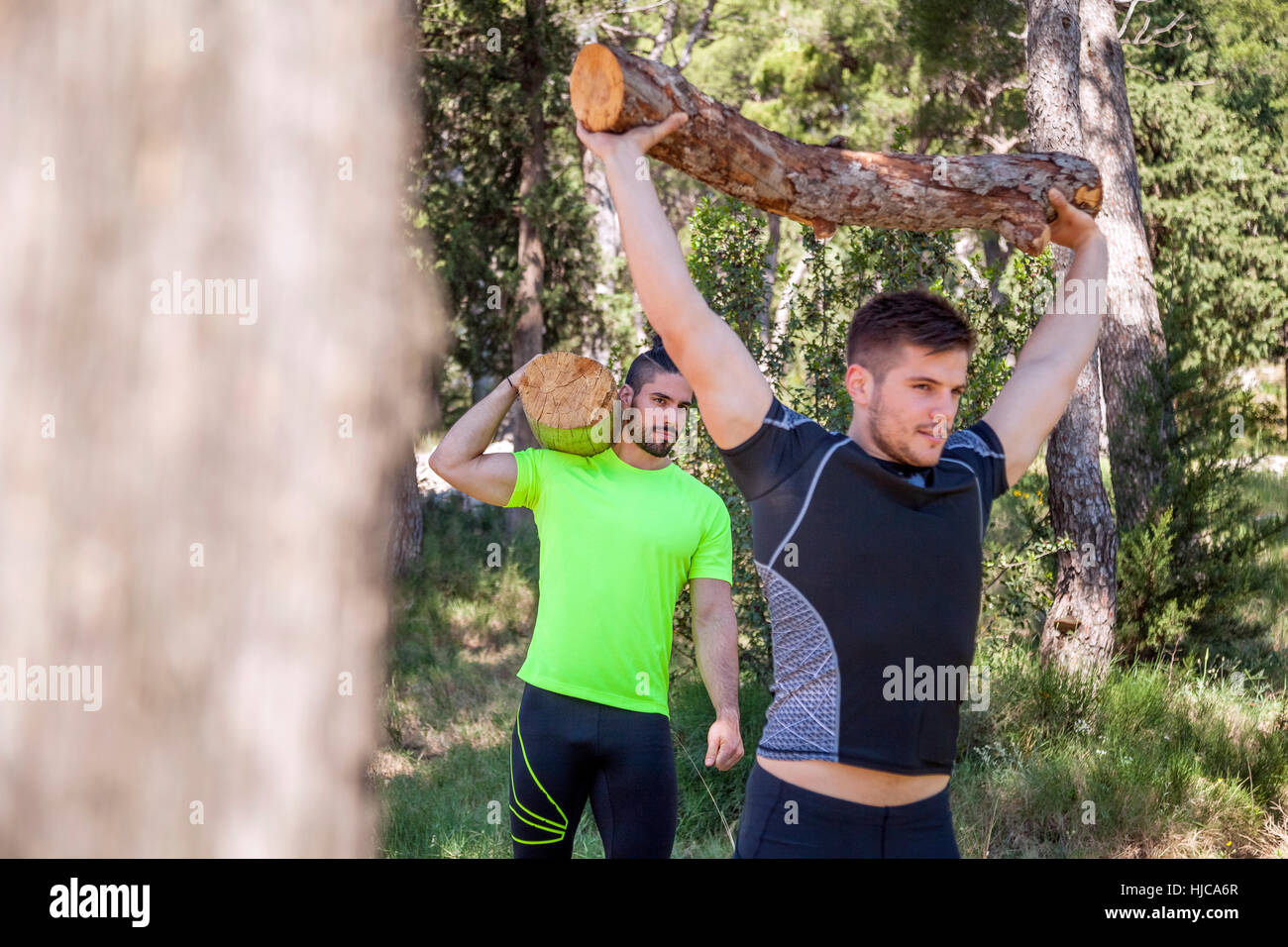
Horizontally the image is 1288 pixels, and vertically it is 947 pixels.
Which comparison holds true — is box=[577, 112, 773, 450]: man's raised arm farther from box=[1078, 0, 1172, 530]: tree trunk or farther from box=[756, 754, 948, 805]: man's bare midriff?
box=[1078, 0, 1172, 530]: tree trunk

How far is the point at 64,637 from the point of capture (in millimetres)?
958

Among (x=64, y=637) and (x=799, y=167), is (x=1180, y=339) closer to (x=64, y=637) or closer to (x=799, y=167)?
(x=799, y=167)

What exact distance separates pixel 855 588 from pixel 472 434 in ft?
5.25

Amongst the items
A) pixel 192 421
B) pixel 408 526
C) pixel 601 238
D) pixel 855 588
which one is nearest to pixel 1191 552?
pixel 855 588

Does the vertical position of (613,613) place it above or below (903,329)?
below

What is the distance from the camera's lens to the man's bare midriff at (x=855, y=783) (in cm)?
224

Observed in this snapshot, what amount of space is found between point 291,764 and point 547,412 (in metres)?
2.45

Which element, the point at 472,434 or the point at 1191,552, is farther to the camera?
the point at 1191,552

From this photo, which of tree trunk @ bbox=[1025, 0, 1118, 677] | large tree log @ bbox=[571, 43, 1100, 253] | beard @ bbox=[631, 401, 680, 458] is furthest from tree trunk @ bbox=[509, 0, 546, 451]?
large tree log @ bbox=[571, 43, 1100, 253]

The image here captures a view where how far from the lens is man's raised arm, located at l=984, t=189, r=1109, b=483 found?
263 cm

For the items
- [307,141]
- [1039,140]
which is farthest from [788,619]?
[1039,140]

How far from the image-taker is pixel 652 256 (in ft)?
7.10

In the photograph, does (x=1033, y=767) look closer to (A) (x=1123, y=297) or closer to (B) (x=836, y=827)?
(B) (x=836, y=827)

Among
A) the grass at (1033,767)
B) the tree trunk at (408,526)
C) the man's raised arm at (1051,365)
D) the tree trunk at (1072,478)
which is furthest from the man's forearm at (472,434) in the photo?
the tree trunk at (408,526)
